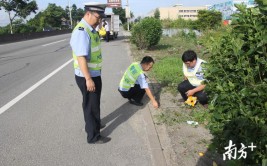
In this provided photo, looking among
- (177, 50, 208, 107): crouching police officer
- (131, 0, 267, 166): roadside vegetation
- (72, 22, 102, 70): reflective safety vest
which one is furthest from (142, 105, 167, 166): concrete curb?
(72, 22, 102, 70): reflective safety vest

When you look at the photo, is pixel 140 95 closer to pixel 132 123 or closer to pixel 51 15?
pixel 132 123

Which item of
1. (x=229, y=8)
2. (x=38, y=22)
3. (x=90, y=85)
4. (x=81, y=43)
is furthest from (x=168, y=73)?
(x=38, y=22)

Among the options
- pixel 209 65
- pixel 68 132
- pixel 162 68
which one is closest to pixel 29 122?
pixel 68 132

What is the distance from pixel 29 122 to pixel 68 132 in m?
0.92

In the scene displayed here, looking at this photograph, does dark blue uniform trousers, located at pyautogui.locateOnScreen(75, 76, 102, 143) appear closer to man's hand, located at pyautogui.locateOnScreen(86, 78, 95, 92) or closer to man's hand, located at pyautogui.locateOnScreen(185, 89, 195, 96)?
man's hand, located at pyautogui.locateOnScreen(86, 78, 95, 92)

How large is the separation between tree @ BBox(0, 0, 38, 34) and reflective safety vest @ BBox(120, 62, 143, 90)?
37635 millimetres

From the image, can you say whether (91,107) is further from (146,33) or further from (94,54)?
(146,33)

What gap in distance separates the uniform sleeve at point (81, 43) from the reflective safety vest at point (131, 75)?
2061 mm

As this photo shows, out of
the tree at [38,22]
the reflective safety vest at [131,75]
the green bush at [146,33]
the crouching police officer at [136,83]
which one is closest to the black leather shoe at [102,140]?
the crouching police officer at [136,83]

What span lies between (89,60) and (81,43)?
12.3 inches

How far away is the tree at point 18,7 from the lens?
3919 cm

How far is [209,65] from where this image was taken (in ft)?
9.89

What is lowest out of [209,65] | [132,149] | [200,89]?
[132,149]

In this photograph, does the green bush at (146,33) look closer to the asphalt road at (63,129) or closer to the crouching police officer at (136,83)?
the asphalt road at (63,129)
